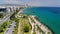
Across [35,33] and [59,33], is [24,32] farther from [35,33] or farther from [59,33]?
[59,33]

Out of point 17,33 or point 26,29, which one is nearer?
point 17,33

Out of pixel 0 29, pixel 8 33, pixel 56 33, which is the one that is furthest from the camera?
pixel 56 33

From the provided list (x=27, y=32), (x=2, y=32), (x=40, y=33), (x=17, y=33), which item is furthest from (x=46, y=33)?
(x=2, y=32)

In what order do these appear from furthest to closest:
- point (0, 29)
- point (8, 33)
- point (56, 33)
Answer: point (56, 33) → point (0, 29) → point (8, 33)

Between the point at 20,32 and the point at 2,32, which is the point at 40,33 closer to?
the point at 20,32

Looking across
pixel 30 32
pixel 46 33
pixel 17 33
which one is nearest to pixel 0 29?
pixel 17 33

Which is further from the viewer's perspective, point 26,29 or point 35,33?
point 26,29

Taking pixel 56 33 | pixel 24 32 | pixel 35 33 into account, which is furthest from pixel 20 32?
Result: pixel 56 33

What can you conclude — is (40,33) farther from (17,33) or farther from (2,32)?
(2,32)
